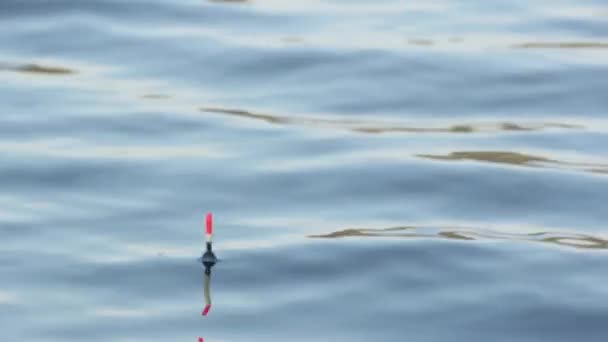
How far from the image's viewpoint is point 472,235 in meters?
6.12

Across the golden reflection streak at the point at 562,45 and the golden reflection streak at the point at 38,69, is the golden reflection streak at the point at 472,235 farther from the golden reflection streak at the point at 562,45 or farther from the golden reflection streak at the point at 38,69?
the golden reflection streak at the point at 562,45

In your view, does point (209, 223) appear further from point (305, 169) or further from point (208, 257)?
point (305, 169)

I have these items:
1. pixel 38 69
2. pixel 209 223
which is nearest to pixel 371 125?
pixel 38 69

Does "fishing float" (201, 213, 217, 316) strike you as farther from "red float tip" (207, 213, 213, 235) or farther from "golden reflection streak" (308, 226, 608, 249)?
"golden reflection streak" (308, 226, 608, 249)

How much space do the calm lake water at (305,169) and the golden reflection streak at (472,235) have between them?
1cm

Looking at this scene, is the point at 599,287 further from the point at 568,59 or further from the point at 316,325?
the point at 568,59

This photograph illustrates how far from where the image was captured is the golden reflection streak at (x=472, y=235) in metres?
6.07

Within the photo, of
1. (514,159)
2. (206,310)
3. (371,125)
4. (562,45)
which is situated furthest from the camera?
(562,45)

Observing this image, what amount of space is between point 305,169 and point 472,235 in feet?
3.40

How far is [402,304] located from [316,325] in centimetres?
35

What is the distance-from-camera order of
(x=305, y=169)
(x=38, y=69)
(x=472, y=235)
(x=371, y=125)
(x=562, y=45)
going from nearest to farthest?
(x=472, y=235)
(x=305, y=169)
(x=371, y=125)
(x=38, y=69)
(x=562, y=45)

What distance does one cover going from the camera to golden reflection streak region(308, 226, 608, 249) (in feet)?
19.9

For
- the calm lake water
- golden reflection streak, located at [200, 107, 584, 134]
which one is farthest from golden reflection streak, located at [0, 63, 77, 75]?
golden reflection streak, located at [200, 107, 584, 134]

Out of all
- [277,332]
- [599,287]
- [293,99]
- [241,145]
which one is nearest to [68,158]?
[241,145]
